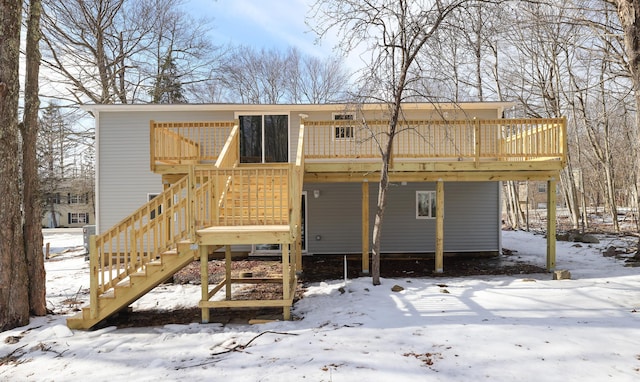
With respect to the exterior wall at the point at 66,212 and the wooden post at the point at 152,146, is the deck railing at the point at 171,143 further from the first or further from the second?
the exterior wall at the point at 66,212

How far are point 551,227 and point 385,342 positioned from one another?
6451 millimetres

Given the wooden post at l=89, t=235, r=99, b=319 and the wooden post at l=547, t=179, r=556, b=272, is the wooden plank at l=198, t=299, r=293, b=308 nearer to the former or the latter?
the wooden post at l=89, t=235, r=99, b=319

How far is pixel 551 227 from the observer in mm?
8594

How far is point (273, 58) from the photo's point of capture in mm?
28781

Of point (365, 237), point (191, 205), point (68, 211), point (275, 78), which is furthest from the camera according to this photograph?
point (68, 211)

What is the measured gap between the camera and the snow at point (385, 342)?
139 inches

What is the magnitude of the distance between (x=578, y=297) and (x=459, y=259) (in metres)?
5.09

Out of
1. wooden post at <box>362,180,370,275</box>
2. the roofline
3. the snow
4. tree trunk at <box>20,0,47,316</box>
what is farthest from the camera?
the roofline

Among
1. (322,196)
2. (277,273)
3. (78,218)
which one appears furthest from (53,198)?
(277,273)

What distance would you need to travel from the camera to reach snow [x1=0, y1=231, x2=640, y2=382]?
139 inches

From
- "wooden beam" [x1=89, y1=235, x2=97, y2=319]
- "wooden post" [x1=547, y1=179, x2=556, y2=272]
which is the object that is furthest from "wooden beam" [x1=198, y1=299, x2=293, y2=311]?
"wooden post" [x1=547, y1=179, x2=556, y2=272]

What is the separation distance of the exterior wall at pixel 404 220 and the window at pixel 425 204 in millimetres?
131

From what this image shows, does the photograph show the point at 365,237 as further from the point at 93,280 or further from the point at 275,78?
the point at 275,78

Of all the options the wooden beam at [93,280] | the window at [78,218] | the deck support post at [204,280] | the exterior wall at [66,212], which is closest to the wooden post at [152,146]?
the wooden beam at [93,280]
